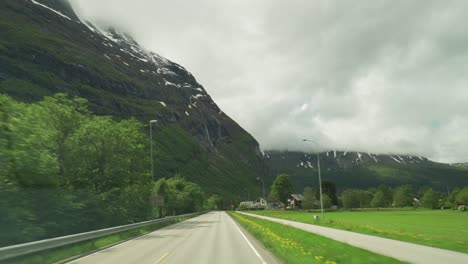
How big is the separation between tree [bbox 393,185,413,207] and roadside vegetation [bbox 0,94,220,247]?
134 m

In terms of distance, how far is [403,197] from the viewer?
A: 548 ft

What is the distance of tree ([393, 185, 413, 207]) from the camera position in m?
167

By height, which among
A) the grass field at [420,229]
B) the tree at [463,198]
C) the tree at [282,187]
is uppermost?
the tree at [282,187]

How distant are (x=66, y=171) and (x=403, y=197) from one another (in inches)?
6150

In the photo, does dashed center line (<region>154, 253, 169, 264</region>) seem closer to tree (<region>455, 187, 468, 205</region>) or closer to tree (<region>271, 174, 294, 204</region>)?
tree (<region>271, 174, 294, 204</region>)

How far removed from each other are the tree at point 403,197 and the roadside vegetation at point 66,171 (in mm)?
134210

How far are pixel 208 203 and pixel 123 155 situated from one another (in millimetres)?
146065

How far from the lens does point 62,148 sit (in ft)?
110

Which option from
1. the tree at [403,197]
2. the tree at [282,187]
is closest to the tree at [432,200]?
the tree at [403,197]

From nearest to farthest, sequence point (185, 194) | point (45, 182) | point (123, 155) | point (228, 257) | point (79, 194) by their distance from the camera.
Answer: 1. point (228, 257)
2. point (45, 182)
3. point (79, 194)
4. point (123, 155)
5. point (185, 194)

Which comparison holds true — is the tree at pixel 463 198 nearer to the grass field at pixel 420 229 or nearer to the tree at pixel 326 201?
the tree at pixel 326 201

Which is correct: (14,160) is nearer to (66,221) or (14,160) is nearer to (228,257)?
(66,221)

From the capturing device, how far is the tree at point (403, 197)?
167 m

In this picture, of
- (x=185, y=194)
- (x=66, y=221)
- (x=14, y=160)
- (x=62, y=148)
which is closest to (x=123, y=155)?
(x=62, y=148)
